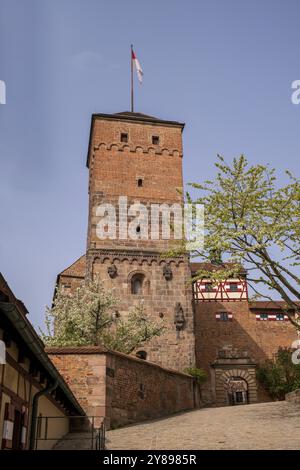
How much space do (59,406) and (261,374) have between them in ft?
73.2

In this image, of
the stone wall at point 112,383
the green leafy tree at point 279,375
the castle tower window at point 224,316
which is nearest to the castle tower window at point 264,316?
the castle tower window at point 224,316

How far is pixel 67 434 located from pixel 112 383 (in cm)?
297

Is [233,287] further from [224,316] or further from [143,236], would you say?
[143,236]

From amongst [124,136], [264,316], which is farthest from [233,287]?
[124,136]

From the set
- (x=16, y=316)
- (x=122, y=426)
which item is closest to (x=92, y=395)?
(x=122, y=426)

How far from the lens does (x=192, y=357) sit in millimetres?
26438

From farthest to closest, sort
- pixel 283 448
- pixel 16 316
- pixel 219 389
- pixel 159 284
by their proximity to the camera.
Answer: pixel 219 389 < pixel 159 284 < pixel 283 448 < pixel 16 316

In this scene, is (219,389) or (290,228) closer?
(290,228)

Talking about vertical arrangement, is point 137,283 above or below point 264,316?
below

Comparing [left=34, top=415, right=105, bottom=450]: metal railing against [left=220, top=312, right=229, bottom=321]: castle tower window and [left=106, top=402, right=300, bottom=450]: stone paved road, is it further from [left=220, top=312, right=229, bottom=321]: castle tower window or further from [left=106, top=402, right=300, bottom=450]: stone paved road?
[left=220, top=312, right=229, bottom=321]: castle tower window

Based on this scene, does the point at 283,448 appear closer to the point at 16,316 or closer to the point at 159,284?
the point at 16,316

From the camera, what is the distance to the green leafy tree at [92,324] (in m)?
22.5

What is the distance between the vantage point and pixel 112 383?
18.4 m

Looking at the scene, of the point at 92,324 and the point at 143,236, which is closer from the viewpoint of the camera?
the point at 92,324
